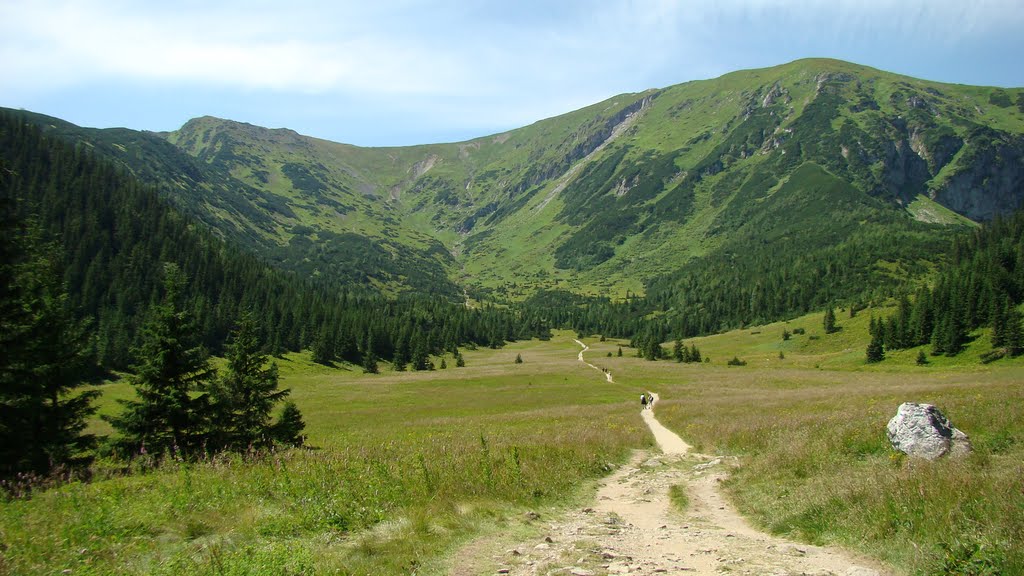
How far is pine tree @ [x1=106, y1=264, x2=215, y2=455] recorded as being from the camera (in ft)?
80.0

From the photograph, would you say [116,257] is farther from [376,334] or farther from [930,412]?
[930,412]

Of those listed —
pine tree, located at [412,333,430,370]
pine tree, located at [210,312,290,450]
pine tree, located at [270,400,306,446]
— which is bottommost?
pine tree, located at [412,333,430,370]

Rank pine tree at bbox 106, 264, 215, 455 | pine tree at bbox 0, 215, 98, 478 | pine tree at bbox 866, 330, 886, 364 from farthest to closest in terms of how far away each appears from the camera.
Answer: pine tree at bbox 866, 330, 886, 364
pine tree at bbox 106, 264, 215, 455
pine tree at bbox 0, 215, 98, 478

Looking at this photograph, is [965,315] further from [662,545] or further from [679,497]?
[662,545]

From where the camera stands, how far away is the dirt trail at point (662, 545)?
837cm

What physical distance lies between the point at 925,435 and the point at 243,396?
1280 inches

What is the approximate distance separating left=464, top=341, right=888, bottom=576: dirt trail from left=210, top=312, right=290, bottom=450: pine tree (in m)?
22.0

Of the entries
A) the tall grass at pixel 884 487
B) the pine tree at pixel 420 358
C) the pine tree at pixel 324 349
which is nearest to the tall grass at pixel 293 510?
the tall grass at pixel 884 487

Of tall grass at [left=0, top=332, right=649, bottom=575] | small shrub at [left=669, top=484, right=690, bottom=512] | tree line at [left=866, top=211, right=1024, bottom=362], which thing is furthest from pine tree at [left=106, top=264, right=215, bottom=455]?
tree line at [left=866, top=211, right=1024, bottom=362]

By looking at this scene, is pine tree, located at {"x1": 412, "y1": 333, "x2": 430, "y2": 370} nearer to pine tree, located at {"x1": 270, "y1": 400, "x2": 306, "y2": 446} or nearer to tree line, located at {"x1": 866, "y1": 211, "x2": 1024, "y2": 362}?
pine tree, located at {"x1": 270, "y1": 400, "x2": 306, "y2": 446}

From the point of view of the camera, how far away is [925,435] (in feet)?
45.0

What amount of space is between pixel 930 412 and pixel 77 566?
65.2ft

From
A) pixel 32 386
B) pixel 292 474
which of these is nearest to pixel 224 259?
pixel 32 386

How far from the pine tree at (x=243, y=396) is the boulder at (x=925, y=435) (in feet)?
94.3
